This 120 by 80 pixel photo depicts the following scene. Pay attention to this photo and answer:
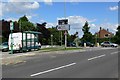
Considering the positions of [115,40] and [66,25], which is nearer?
[66,25]

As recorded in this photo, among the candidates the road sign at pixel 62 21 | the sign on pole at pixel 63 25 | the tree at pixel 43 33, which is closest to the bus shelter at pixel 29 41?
the sign on pole at pixel 63 25

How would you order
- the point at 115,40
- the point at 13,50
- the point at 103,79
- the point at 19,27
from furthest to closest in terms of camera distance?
1. the point at 115,40
2. the point at 19,27
3. the point at 13,50
4. the point at 103,79

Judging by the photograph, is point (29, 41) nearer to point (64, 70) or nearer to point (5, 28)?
point (64, 70)

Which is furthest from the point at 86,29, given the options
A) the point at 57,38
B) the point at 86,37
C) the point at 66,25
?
the point at 66,25

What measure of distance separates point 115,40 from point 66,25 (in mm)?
49231

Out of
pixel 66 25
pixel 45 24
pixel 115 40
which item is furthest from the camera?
pixel 115 40

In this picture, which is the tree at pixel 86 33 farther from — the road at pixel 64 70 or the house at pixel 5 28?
the road at pixel 64 70

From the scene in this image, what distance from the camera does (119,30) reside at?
110375 millimetres

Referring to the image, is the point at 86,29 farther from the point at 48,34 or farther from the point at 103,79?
the point at 103,79

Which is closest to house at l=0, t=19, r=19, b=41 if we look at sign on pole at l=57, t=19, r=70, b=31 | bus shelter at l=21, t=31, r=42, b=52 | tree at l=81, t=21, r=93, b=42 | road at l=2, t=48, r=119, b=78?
sign on pole at l=57, t=19, r=70, b=31

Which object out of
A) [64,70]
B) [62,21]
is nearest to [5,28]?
[62,21]

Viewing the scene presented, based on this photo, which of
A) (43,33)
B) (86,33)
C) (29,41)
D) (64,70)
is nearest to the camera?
(64,70)

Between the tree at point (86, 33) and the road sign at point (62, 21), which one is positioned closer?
the road sign at point (62, 21)

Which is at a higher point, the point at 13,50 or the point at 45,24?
the point at 45,24
